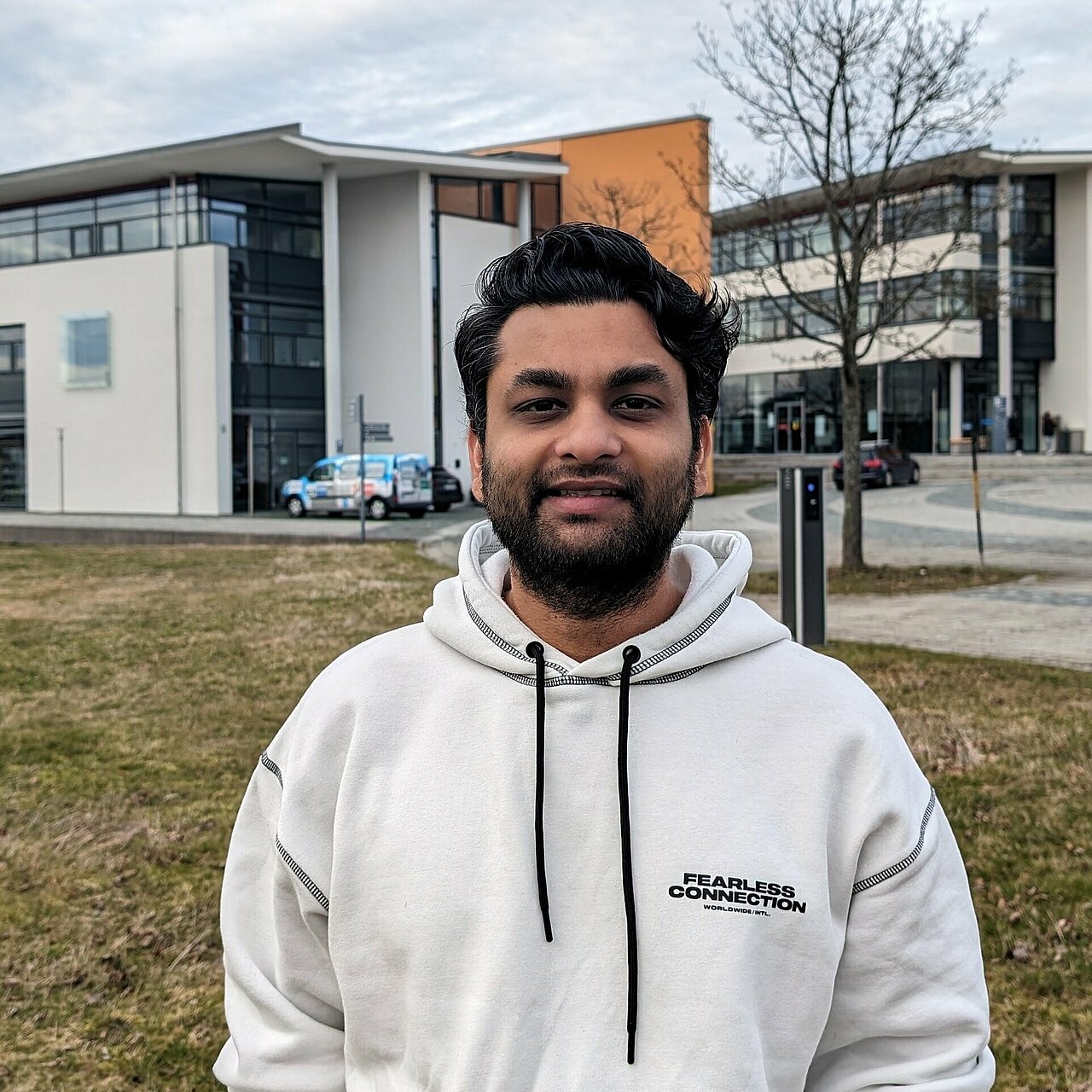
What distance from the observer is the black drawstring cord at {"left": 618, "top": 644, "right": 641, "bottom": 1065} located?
169 centimetres

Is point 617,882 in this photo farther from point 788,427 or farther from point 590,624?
point 788,427

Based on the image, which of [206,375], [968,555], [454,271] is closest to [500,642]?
[968,555]

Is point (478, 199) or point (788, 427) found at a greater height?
point (478, 199)

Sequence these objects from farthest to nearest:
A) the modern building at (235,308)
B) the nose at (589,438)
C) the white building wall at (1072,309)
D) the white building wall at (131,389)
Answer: the white building wall at (1072,309), the modern building at (235,308), the white building wall at (131,389), the nose at (589,438)

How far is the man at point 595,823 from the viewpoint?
1710mm

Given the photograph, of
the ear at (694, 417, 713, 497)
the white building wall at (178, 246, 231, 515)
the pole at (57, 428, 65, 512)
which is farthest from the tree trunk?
the pole at (57, 428, 65, 512)

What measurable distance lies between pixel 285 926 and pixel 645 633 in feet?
2.32

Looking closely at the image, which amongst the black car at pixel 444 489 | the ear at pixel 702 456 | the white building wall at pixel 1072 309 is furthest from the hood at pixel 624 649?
the white building wall at pixel 1072 309

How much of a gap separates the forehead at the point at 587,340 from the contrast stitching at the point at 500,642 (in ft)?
1.22

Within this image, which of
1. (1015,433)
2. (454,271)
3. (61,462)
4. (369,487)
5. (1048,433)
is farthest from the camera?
(1015,433)

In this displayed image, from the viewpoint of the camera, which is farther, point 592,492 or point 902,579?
point 902,579

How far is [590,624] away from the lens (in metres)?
1.91

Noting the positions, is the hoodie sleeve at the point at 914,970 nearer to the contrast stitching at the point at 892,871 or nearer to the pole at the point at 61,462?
the contrast stitching at the point at 892,871

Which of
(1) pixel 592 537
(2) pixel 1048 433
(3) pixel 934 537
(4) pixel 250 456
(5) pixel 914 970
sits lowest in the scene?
(3) pixel 934 537
